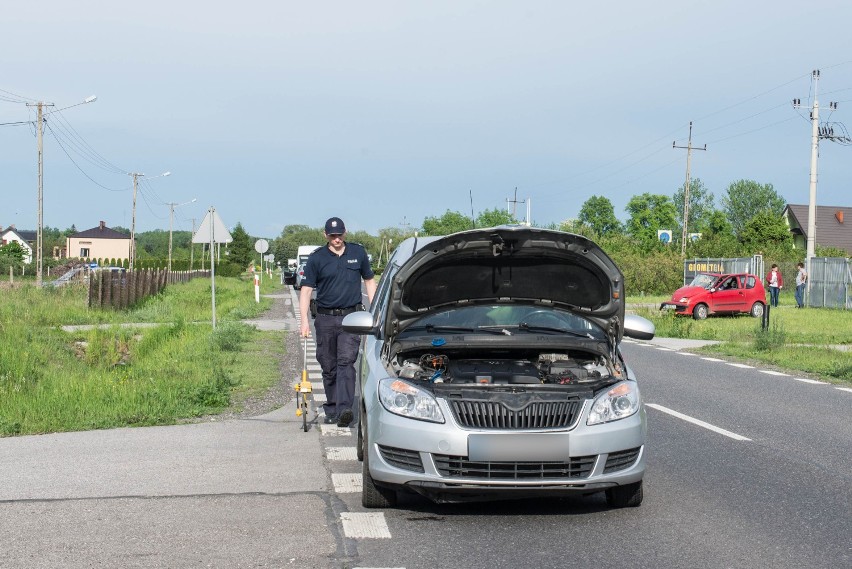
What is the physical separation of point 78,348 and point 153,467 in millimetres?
15526

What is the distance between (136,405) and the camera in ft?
37.9

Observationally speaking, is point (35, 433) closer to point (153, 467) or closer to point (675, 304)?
point (153, 467)

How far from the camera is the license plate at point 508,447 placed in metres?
6.16

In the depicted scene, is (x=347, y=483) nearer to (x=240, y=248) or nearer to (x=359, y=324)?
(x=359, y=324)

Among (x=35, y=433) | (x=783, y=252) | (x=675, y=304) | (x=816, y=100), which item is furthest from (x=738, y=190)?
(x=35, y=433)

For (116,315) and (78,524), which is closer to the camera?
(78,524)

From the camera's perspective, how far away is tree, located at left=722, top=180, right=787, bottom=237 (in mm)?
152250

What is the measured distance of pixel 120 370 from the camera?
1617 centimetres

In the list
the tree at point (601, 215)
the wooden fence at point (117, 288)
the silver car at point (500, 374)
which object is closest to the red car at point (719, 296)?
the wooden fence at point (117, 288)

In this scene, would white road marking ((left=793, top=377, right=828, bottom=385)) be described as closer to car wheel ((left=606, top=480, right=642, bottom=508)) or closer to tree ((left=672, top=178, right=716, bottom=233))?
car wheel ((left=606, top=480, right=642, bottom=508))

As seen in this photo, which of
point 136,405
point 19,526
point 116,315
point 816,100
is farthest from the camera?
point 816,100

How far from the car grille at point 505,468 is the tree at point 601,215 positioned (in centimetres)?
13790

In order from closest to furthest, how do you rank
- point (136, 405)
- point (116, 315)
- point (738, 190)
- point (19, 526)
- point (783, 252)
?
1. point (19, 526)
2. point (136, 405)
3. point (116, 315)
4. point (783, 252)
5. point (738, 190)

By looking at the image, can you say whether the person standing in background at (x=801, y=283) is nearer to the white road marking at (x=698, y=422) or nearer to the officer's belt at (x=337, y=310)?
the white road marking at (x=698, y=422)
